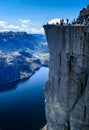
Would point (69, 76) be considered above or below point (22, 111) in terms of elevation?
above

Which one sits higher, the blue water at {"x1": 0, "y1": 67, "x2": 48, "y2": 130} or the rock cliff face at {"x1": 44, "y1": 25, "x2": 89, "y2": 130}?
the rock cliff face at {"x1": 44, "y1": 25, "x2": 89, "y2": 130}

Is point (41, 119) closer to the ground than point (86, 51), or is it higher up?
closer to the ground

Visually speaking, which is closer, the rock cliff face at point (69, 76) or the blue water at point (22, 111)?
the rock cliff face at point (69, 76)

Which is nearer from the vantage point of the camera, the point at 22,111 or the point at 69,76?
the point at 69,76

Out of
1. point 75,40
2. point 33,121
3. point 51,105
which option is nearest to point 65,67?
point 75,40

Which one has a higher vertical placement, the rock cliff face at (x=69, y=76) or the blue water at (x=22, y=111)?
the rock cliff face at (x=69, y=76)

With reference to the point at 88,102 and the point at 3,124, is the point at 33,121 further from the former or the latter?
the point at 88,102

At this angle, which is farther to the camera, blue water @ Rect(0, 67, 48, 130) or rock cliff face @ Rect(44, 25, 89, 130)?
blue water @ Rect(0, 67, 48, 130)

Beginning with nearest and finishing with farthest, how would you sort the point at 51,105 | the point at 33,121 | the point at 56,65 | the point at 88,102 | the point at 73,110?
the point at 88,102 → the point at 73,110 → the point at 56,65 → the point at 51,105 → the point at 33,121
